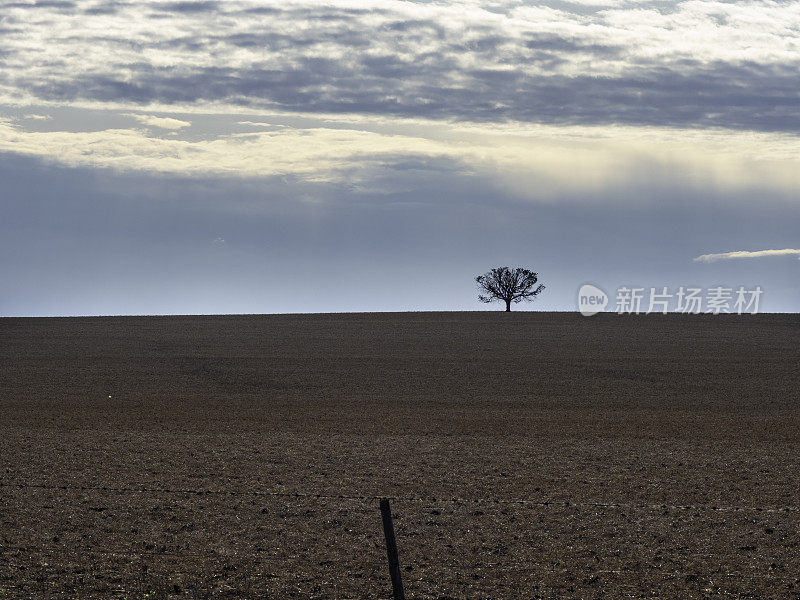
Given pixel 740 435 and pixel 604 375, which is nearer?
pixel 740 435

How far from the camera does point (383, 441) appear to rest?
18344 mm

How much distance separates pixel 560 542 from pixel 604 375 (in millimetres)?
24007

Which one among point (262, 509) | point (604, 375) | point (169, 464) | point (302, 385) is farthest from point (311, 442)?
point (604, 375)

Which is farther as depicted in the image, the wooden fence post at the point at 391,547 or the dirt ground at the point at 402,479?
the dirt ground at the point at 402,479

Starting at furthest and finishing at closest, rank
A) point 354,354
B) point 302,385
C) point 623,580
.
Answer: point 354,354 → point 302,385 → point 623,580

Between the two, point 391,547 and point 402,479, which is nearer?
point 391,547

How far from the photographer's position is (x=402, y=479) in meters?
14.4

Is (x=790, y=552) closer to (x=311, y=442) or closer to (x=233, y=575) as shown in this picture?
(x=233, y=575)

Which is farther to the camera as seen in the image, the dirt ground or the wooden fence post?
the dirt ground

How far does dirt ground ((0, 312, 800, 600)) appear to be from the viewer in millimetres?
9453

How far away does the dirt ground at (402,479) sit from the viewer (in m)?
9.45

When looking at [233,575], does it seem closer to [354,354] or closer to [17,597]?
[17,597]

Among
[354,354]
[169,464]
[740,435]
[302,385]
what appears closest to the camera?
[169,464]

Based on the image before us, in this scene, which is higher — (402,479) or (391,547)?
(391,547)
